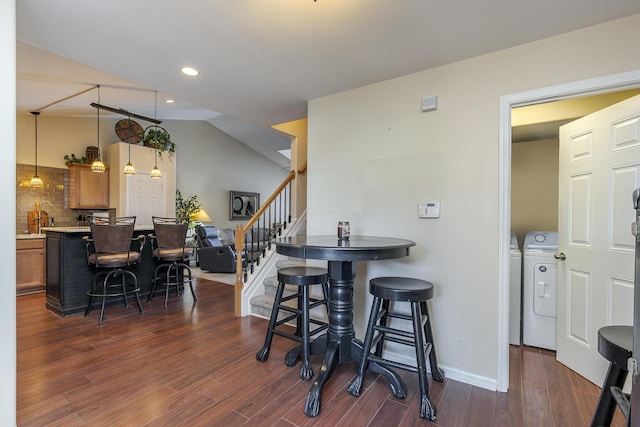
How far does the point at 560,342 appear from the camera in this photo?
7.98ft

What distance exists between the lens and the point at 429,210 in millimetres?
2312

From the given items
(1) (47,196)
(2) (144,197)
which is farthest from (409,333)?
(1) (47,196)

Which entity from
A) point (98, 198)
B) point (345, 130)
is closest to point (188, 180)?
point (98, 198)

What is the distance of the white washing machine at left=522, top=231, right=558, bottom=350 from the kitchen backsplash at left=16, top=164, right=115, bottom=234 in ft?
22.7

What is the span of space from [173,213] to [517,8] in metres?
6.74

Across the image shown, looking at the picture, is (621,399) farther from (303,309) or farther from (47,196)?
(47,196)

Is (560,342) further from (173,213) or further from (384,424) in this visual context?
(173,213)

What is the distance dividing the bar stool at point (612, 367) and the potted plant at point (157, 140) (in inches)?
279

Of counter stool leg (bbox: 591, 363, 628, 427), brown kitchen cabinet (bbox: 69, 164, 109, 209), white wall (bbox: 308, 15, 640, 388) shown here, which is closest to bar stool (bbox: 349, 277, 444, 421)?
white wall (bbox: 308, 15, 640, 388)

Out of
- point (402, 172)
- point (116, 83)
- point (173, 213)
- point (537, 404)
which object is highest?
point (116, 83)

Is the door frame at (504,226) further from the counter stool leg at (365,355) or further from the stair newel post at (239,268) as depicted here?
the stair newel post at (239,268)

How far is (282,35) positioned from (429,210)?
159 centimetres

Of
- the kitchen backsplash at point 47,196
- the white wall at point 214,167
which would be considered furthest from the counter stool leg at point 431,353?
the white wall at point 214,167

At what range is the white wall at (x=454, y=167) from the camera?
6.28 feet
